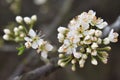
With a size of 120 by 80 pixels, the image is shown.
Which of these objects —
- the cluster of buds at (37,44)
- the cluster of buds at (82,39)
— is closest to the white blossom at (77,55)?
the cluster of buds at (82,39)

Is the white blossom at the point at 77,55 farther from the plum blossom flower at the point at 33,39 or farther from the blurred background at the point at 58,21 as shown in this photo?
the blurred background at the point at 58,21

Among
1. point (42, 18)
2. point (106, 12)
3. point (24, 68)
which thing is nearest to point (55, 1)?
point (42, 18)

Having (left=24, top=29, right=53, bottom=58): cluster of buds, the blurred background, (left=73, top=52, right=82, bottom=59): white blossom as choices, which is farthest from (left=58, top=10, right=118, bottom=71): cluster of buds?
the blurred background

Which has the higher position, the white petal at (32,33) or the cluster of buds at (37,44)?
the white petal at (32,33)

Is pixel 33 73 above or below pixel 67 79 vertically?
below

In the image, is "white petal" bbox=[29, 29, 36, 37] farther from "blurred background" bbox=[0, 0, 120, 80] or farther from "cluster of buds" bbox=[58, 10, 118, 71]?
"blurred background" bbox=[0, 0, 120, 80]

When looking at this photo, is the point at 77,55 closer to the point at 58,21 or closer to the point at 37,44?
the point at 37,44

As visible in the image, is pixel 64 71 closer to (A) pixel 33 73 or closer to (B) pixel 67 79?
(B) pixel 67 79

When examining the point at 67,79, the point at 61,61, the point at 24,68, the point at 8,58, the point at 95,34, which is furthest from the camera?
the point at 8,58

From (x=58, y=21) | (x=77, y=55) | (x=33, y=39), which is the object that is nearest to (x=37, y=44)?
(x=33, y=39)
